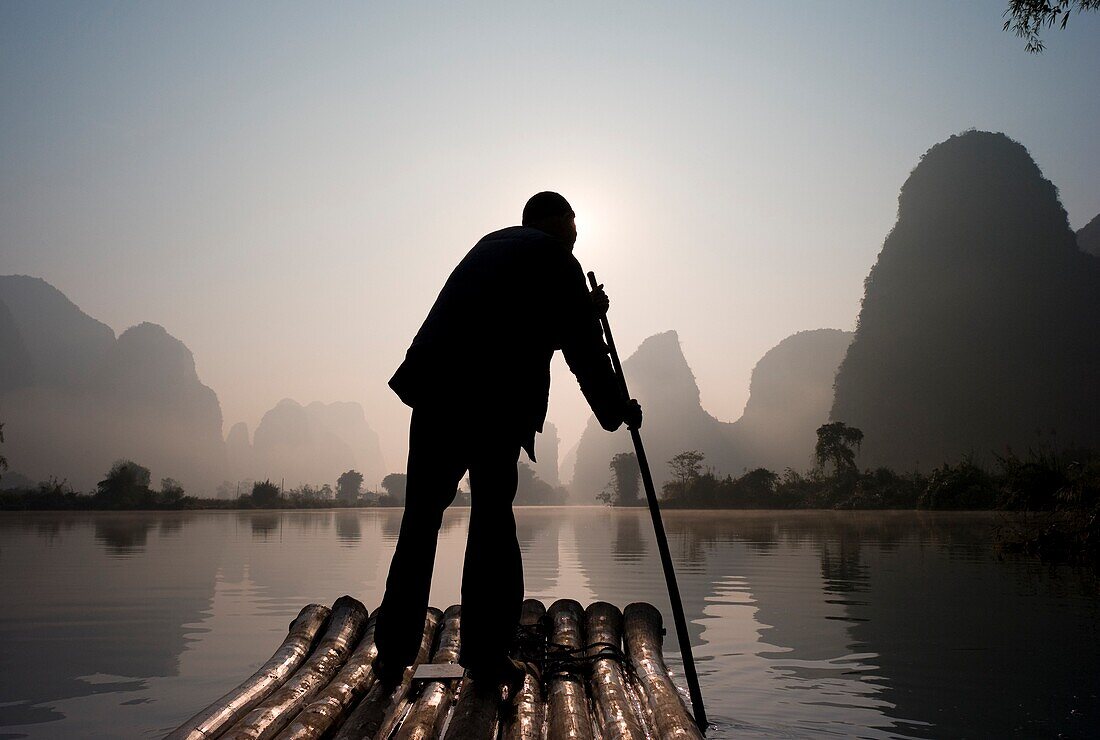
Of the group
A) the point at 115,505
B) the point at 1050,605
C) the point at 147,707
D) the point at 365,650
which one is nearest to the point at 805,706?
the point at 365,650

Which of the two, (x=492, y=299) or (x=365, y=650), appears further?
(x=365, y=650)

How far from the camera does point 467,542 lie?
12.1ft

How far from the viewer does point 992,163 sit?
142 meters

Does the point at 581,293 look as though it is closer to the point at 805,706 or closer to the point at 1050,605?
the point at 805,706

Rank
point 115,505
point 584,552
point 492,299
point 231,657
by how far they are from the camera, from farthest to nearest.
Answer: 1. point 115,505
2. point 584,552
3. point 231,657
4. point 492,299

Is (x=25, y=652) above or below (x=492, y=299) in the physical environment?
below

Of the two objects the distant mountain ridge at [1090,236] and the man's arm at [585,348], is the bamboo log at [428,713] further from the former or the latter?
the distant mountain ridge at [1090,236]

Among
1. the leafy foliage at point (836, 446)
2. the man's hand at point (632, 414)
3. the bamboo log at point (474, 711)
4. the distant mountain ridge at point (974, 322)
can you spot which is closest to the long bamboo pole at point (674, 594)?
the man's hand at point (632, 414)

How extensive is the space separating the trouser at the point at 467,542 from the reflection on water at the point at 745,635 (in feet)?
4.32

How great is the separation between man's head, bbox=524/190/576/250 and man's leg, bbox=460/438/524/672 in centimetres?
128

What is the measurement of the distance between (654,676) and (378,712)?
4.51 ft

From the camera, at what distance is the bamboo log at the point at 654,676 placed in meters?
2.87

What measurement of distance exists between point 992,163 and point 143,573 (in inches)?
6348

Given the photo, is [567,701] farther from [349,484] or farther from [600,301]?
[349,484]
